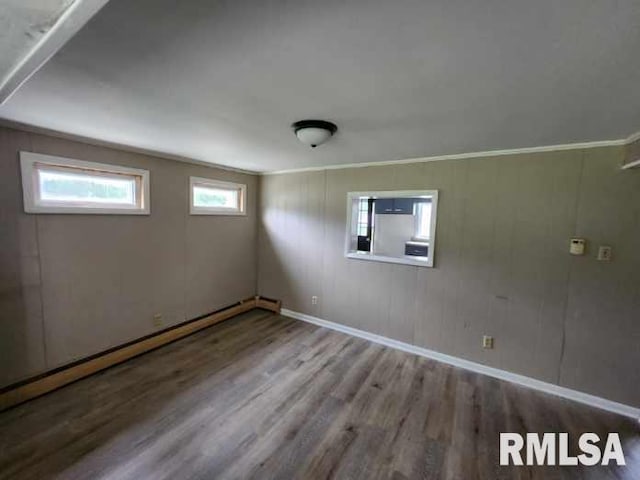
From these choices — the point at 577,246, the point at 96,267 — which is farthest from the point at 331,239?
the point at 96,267

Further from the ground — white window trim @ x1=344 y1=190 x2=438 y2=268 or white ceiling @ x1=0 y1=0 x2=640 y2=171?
white ceiling @ x1=0 y1=0 x2=640 y2=171

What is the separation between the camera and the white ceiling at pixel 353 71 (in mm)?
934

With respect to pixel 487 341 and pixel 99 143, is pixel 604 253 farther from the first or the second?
pixel 99 143

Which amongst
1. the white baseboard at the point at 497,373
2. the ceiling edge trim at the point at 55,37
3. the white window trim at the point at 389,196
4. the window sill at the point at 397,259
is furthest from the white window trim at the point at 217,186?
the ceiling edge trim at the point at 55,37

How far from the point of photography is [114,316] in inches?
113

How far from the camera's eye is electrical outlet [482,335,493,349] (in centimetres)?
284

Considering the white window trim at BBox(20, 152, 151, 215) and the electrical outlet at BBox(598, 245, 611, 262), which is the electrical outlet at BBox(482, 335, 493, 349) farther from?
the white window trim at BBox(20, 152, 151, 215)

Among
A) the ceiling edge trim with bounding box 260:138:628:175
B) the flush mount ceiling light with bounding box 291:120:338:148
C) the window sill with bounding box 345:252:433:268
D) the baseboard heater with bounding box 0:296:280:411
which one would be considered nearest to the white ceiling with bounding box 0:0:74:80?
the flush mount ceiling light with bounding box 291:120:338:148

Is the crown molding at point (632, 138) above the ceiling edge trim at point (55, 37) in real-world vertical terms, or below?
above

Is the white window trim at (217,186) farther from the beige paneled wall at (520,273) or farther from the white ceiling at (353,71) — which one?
the beige paneled wall at (520,273)

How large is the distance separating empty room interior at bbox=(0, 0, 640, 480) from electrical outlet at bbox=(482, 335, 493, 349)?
Answer: 4 centimetres

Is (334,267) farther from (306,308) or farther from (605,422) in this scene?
(605,422)

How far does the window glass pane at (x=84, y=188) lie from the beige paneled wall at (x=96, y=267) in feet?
0.55

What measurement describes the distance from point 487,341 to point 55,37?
3.66 m
